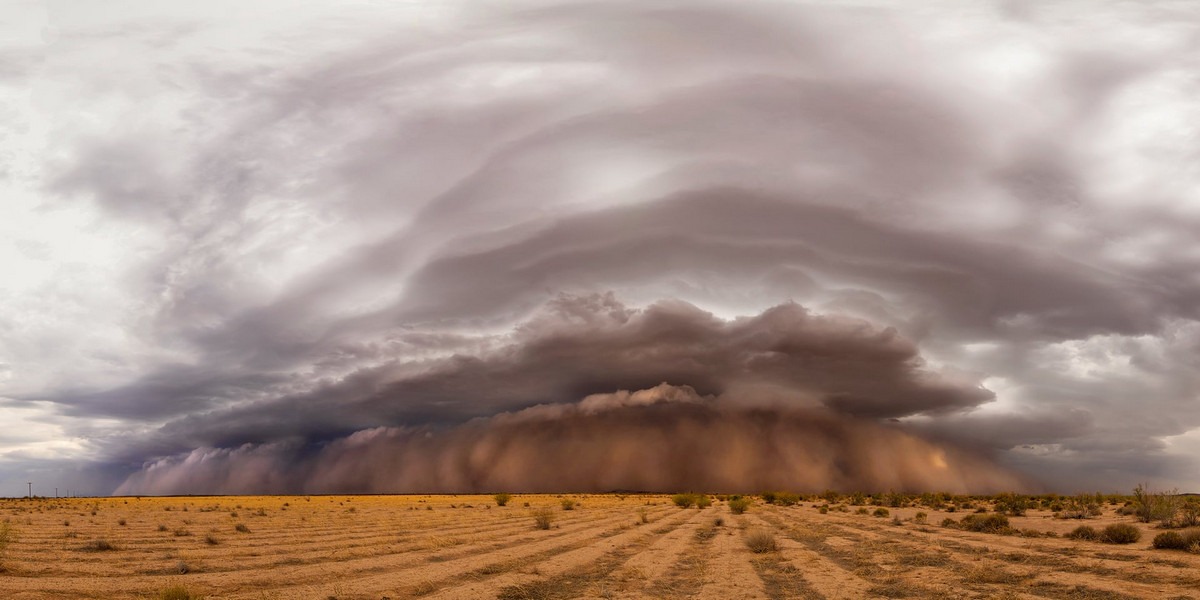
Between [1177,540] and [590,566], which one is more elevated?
[1177,540]

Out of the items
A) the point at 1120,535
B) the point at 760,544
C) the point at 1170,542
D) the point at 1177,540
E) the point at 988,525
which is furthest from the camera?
the point at 988,525

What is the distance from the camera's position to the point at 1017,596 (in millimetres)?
15109

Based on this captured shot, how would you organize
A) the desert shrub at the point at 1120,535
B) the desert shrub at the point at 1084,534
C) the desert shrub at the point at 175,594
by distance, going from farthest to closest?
the desert shrub at the point at 1084,534, the desert shrub at the point at 1120,535, the desert shrub at the point at 175,594

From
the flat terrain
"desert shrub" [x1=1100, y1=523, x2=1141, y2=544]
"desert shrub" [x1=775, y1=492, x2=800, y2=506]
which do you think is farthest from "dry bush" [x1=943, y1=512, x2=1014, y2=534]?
"desert shrub" [x1=775, y1=492, x2=800, y2=506]

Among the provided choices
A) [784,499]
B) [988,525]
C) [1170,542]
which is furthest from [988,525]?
[784,499]

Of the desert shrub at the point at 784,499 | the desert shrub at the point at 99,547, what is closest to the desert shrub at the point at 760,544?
the desert shrub at the point at 99,547

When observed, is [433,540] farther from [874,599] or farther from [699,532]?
[874,599]

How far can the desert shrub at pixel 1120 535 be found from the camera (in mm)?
23266

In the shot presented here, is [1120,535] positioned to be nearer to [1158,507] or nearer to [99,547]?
[1158,507]

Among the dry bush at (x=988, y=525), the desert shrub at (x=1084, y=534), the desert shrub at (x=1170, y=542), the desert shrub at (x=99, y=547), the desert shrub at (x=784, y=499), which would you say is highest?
the desert shrub at (x=1170, y=542)

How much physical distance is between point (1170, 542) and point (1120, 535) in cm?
280

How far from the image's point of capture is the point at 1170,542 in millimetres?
20922

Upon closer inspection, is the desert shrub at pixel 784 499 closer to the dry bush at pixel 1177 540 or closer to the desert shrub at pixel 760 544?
the desert shrub at pixel 760 544

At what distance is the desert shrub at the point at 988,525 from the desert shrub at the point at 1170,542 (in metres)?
8.94
